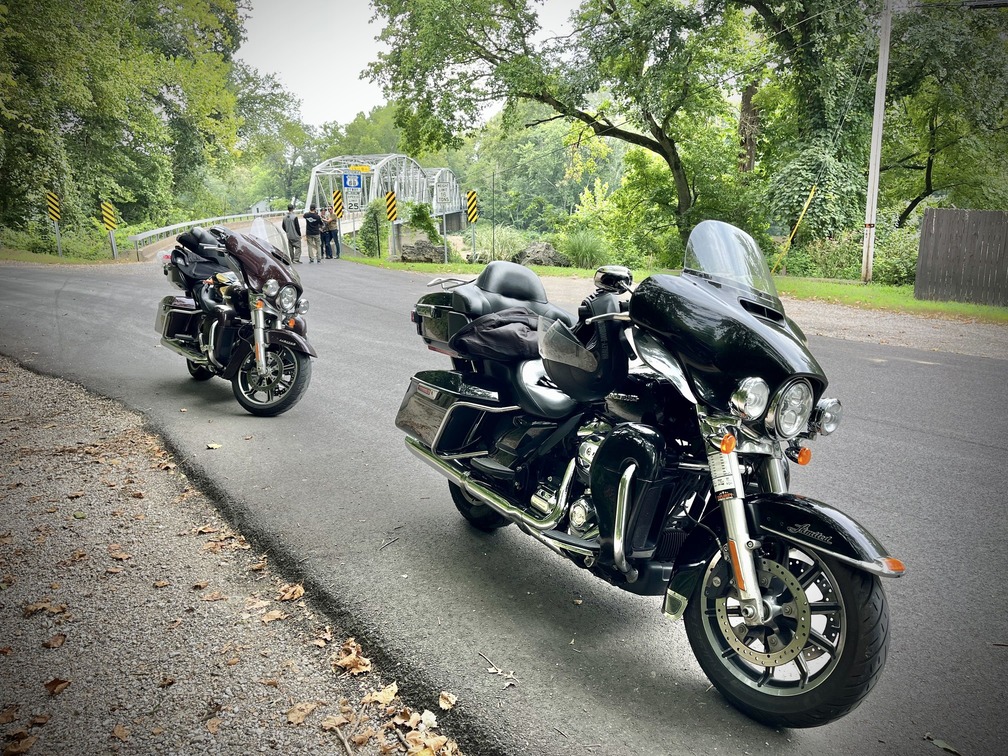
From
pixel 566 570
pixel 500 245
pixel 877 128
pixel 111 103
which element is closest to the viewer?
pixel 566 570

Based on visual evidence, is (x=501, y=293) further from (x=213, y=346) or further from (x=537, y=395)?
(x=213, y=346)

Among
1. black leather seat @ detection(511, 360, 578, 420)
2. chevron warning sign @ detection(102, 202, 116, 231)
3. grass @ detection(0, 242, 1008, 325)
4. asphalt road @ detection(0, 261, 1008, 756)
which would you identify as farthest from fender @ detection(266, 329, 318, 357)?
chevron warning sign @ detection(102, 202, 116, 231)

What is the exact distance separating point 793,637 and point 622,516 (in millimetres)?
686

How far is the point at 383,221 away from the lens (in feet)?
101

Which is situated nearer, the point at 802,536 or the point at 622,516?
the point at 802,536

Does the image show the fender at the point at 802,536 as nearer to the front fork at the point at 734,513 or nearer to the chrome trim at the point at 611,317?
the front fork at the point at 734,513

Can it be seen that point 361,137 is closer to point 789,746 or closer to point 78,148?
point 78,148

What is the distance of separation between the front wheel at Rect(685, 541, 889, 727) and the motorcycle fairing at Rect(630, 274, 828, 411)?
1.85 ft

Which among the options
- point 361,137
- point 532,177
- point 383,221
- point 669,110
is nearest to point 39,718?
point 669,110

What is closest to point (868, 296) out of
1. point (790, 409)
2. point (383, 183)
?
point (790, 409)

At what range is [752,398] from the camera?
2.34 metres

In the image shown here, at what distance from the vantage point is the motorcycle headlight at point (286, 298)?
254 inches

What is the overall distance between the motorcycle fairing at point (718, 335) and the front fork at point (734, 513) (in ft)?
0.38

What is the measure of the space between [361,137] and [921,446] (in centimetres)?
7871
